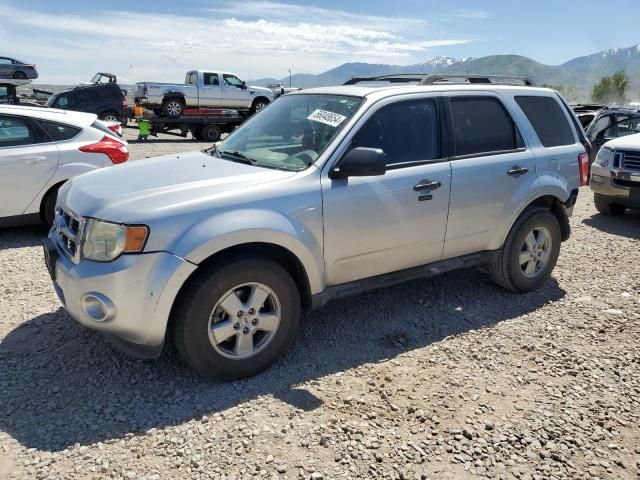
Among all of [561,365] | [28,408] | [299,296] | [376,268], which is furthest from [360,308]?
[28,408]

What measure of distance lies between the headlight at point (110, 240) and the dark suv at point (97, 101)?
18.8 m

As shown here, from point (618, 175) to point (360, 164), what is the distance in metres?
5.88

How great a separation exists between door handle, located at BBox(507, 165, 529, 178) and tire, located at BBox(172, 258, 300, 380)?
2.16 metres

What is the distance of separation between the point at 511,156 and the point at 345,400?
2515 mm

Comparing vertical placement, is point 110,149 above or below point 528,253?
above

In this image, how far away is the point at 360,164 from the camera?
11.3 feet

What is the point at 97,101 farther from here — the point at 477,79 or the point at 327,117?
the point at 327,117

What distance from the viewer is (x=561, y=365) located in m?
3.74

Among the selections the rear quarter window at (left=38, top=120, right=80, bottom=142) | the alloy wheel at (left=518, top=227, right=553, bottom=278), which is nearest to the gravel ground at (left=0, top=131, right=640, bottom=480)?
the alloy wheel at (left=518, top=227, right=553, bottom=278)

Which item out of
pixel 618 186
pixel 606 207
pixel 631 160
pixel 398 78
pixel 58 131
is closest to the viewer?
pixel 398 78

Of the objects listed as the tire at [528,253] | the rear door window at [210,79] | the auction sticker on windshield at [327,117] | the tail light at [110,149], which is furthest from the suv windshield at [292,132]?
the rear door window at [210,79]

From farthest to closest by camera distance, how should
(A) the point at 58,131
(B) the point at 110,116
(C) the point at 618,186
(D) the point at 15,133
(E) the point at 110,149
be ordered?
1. (B) the point at 110,116
2. (C) the point at 618,186
3. (E) the point at 110,149
4. (A) the point at 58,131
5. (D) the point at 15,133

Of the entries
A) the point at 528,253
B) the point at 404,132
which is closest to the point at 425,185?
the point at 404,132

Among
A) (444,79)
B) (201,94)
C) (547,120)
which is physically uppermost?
(201,94)
